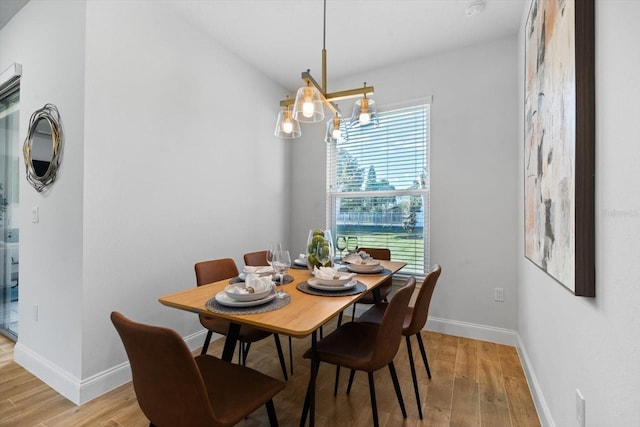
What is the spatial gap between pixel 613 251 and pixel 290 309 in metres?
1.11

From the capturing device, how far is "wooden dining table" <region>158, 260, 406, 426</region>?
1.11 m

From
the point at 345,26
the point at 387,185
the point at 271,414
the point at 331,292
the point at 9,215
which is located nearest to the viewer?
the point at 271,414

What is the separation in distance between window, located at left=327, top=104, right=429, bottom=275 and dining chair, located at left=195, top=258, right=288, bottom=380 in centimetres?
165

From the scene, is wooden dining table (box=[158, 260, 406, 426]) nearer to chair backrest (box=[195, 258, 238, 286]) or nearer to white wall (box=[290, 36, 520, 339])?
chair backrest (box=[195, 258, 238, 286])

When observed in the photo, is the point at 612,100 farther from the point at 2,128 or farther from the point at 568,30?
the point at 2,128

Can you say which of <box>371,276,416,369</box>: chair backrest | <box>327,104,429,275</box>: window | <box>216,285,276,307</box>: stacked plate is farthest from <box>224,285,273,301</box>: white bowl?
<box>327,104,429,275</box>: window

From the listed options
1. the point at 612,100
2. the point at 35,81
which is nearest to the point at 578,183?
the point at 612,100

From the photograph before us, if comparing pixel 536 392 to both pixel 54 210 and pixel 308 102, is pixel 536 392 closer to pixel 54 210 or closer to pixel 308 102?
pixel 308 102

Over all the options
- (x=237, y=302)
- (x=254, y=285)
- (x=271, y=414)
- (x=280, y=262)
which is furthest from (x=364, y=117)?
(x=271, y=414)

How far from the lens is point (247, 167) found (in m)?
3.16

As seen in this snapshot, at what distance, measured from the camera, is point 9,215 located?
106 inches

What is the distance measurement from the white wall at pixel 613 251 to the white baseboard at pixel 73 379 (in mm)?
2525

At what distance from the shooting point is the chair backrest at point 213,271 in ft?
6.48

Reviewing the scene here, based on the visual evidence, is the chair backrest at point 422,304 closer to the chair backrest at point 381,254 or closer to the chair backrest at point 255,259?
the chair backrest at point 381,254
